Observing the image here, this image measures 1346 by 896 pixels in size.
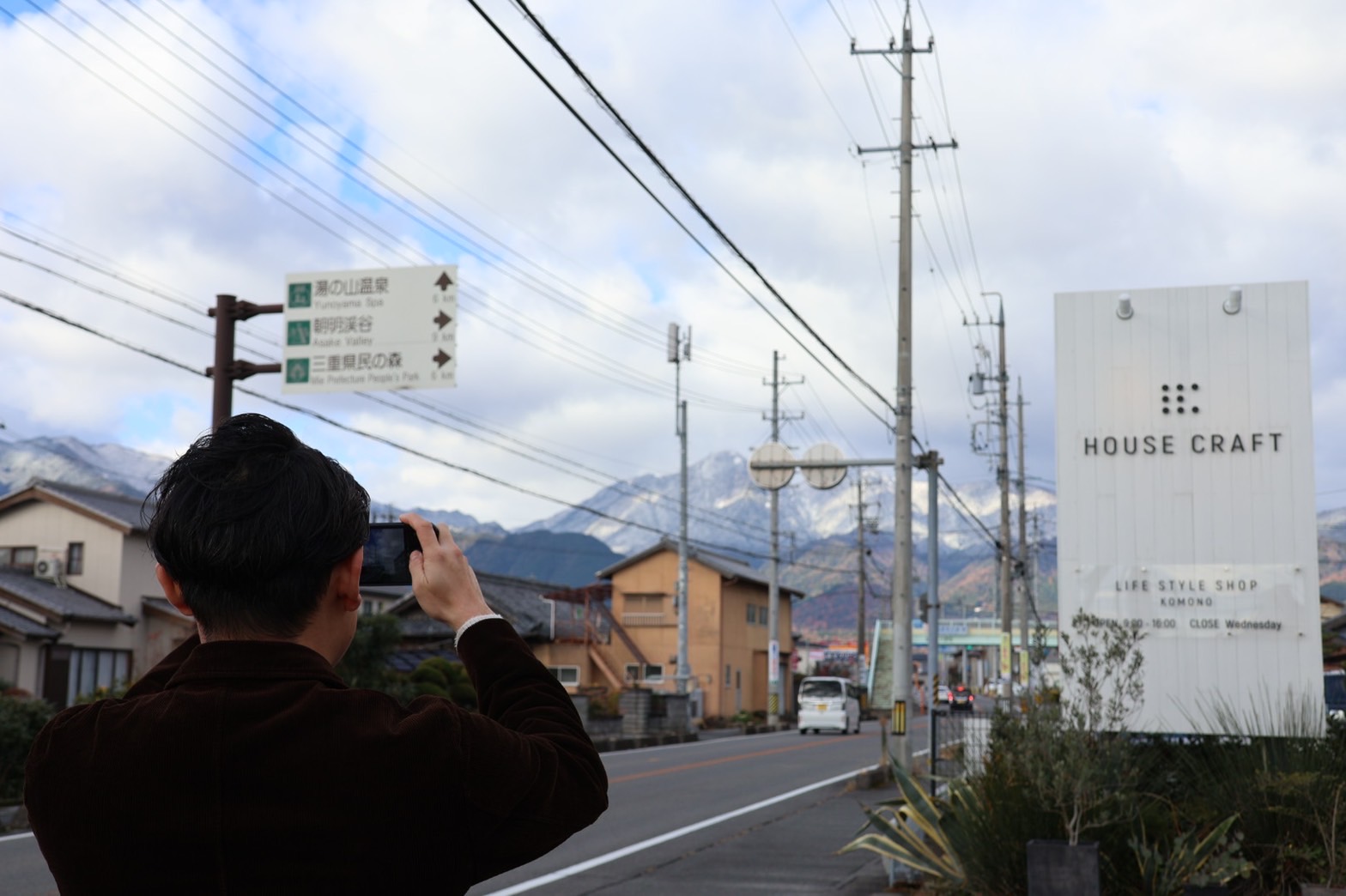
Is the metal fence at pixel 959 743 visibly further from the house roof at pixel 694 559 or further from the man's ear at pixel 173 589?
the house roof at pixel 694 559

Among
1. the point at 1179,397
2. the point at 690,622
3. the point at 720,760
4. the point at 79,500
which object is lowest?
the point at 720,760

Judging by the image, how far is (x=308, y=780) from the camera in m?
1.70

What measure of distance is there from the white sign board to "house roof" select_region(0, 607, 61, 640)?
90.3 ft

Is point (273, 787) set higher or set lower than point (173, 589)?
lower

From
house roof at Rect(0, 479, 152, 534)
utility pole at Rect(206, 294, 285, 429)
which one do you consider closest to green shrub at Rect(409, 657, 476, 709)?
house roof at Rect(0, 479, 152, 534)

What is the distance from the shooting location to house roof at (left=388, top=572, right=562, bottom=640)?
149ft

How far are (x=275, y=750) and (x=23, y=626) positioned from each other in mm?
33585

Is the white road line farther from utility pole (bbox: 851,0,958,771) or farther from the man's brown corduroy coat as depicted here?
the man's brown corduroy coat

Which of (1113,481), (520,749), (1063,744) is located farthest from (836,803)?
(520,749)

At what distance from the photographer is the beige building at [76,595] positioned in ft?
106

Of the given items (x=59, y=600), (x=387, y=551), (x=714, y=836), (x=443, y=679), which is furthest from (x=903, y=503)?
(x=59, y=600)

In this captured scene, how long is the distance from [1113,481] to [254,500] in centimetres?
997

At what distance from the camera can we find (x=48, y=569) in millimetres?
36531

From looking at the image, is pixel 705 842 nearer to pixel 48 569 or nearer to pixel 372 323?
pixel 372 323
